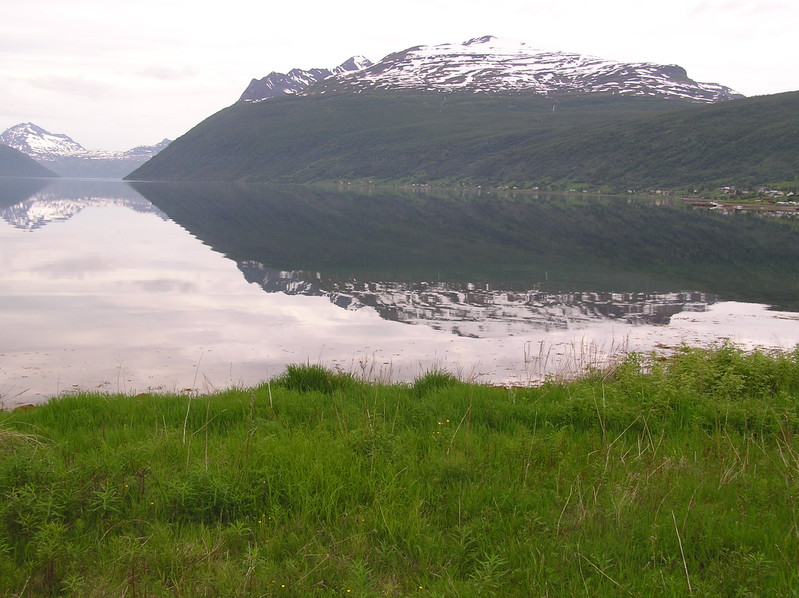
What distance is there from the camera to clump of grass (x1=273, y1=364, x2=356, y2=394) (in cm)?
1073

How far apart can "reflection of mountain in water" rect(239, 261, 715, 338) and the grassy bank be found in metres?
9.78

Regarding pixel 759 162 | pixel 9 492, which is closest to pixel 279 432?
pixel 9 492

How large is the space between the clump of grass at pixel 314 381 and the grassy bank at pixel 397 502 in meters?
1.42

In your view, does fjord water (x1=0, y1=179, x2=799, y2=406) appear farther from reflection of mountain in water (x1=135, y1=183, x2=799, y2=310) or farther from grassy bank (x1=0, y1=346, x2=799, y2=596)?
grassy bank (x1=0, y1=346, x2=799, y2=596)

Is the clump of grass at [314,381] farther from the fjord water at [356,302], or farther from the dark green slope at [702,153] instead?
the dark green slope at [702,153]

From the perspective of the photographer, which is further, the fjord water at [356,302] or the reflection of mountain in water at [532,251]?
the reflection of mountain in water at [532,251]

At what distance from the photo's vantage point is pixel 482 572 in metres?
5.21

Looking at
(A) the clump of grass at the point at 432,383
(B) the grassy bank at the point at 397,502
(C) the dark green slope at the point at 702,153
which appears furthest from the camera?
(C) the dark green slope at the point at 702,153

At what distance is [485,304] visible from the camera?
74.0ft

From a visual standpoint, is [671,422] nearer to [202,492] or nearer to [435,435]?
[435,435]

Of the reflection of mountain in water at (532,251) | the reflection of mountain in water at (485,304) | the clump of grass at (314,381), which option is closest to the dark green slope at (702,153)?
the reflection of mountain in water at (532,251)

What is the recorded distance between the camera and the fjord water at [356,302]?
14758mm

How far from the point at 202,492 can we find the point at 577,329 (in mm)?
14445

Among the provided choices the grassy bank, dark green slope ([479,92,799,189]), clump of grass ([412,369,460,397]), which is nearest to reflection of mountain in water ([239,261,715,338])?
clump of grass ([412,369,460,397])
